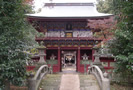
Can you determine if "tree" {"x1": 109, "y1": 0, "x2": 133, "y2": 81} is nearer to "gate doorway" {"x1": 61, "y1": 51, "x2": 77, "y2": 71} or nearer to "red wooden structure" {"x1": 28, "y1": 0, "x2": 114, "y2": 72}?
"red wooden structure" {"x1": 28, "y1": 0, "x2": 114, "y2": 72}

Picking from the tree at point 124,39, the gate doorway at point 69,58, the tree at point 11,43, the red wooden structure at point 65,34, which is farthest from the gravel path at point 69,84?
the gate doorway at point 69,58

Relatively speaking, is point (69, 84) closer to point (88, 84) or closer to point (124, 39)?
point (88, 84)

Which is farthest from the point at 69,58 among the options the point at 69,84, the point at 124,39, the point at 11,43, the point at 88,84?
the point at 11,43

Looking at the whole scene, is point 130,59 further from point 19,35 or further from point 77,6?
point 77,6

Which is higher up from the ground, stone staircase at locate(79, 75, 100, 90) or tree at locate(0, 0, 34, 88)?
tree at locate(0, 0, 34, 88)

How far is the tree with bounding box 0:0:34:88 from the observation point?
4.41 m

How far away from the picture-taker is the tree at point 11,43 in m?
4.41

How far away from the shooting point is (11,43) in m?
4.72

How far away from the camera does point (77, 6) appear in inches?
839

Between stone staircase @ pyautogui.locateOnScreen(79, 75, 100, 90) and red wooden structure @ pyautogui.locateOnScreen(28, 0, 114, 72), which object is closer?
stone staircase @ pyautogui.locateOnScreen(79, 75, 100, 90)

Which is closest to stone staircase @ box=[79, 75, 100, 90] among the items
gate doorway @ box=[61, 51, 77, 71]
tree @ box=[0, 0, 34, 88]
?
tree @ box=[0, 0, 34, 88]

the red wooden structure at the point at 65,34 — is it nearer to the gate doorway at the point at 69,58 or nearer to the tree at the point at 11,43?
the tree at the point at 11,43

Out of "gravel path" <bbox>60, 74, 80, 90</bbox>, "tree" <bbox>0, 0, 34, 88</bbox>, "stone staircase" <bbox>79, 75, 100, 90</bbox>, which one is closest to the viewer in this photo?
"tree" <bbox>0, 0, 34, 88</bbox>

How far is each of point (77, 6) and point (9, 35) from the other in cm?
1779
